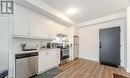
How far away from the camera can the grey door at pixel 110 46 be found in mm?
5098

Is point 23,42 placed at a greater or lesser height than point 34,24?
lesser

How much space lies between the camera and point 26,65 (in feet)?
10.3

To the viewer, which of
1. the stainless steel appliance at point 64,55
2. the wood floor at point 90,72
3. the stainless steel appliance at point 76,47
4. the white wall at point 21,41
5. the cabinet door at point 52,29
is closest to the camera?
the white wall at point 21,41

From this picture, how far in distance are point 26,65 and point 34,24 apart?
1610 mm

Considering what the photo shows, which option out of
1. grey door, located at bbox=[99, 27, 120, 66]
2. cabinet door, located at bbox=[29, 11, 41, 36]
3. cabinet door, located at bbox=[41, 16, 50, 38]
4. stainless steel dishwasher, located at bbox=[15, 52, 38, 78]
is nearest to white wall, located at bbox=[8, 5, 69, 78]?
cabinet door, located at bbox=[41, 16, 50, 38]

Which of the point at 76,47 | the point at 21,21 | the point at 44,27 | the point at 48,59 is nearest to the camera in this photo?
the point at 21,21

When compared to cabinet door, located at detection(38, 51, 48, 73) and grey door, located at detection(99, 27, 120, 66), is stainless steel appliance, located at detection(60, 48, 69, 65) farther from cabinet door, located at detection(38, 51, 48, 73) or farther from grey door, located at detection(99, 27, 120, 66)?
grey door, located at detection(99, 27, 120, 66)

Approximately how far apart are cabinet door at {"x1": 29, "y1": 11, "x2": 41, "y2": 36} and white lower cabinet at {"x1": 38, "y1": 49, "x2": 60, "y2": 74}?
32.0 inches

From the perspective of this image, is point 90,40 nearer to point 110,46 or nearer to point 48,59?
point 110,46

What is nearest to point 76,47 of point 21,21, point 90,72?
point 90,72

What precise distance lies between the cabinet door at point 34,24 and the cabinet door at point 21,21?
0.20m

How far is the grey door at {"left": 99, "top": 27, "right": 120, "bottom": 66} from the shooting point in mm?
5098

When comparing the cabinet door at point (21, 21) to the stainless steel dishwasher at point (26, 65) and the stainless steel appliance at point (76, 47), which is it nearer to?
the stainless steel dishwasher at point (26, 65)

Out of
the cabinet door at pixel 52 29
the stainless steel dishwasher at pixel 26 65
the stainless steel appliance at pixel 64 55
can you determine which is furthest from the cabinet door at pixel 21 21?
the stainless steel appliance at pixel 64 55
